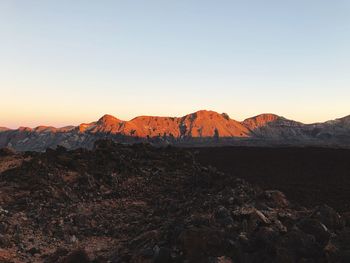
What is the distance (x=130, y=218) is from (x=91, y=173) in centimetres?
834

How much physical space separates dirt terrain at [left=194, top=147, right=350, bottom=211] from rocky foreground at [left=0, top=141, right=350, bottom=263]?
5.95m

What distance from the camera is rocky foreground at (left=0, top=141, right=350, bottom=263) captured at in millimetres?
12234

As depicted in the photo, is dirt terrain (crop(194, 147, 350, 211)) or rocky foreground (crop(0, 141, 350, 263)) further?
dirt terrain (crop(194, 147, 350, 211))

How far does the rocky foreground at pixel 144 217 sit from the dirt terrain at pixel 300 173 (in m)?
5.95

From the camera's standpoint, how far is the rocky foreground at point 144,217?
12.2 metres

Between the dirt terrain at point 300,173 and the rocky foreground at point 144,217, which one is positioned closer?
the rocky foreground at point 144,217

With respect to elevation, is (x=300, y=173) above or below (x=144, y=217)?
above

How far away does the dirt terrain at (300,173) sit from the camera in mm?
27969

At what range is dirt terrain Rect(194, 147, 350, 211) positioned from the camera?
91.8 feet

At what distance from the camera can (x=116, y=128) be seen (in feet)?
599

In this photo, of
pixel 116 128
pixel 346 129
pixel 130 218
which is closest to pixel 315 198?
pixel 130 218

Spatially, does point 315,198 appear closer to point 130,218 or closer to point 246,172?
point 130,218

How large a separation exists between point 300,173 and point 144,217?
81.4 feet

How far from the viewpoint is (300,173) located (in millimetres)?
41438
